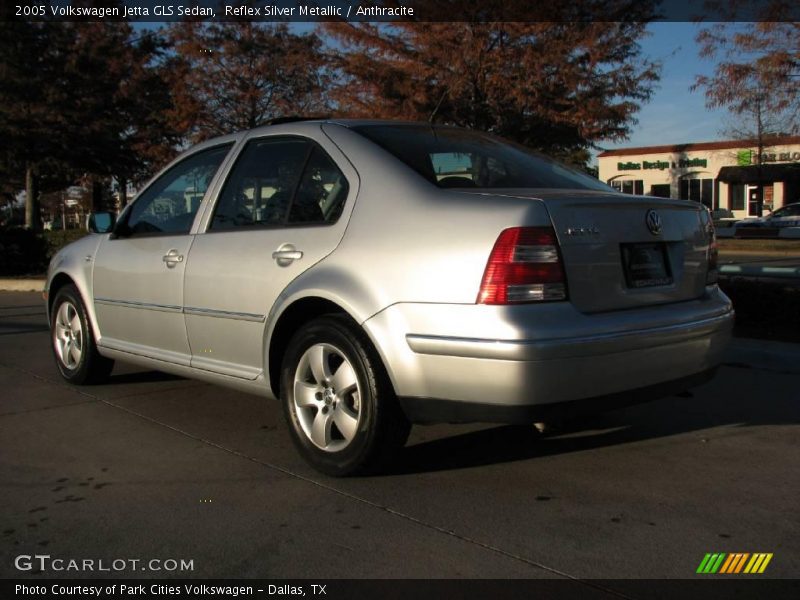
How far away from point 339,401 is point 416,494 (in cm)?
56

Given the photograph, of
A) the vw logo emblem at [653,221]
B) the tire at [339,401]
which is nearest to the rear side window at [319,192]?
the tire at [339,401]

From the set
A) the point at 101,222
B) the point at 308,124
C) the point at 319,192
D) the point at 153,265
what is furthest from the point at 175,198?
the point at 319,192

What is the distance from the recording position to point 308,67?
60.9 ft

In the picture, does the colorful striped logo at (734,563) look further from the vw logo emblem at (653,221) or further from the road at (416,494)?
the vw logo emblem at (653,221)

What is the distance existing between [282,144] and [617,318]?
82.0 inches

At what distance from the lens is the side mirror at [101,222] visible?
5.55 m

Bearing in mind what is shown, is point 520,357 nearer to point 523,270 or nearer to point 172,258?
point 523,270

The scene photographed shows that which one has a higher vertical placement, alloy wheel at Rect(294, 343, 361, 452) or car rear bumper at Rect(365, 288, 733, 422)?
car rear bumper at Rect(365, 288, 733, 422)

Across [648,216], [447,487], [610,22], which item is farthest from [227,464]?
[610,22]

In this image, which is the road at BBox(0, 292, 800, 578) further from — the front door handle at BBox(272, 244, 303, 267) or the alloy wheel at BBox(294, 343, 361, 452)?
the front door handle at BBox(272, 244, 303, 267)

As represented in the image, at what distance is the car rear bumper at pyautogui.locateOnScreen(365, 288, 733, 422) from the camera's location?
3223 mm

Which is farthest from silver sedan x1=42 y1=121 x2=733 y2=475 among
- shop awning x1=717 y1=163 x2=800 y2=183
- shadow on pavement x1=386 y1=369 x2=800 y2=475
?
shop awning x1=717 y1=163 x2=800 y2=183

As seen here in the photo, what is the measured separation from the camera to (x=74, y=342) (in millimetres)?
5902

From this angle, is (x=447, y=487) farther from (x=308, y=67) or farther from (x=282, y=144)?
(x=308, y=67)
